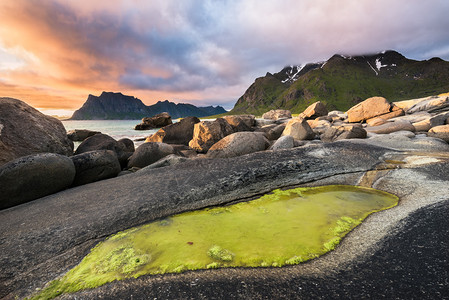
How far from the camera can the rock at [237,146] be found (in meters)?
11.3

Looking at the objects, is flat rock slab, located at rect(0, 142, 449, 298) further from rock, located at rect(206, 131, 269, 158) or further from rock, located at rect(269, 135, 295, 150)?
rock, located at rect(269, 135, 295, 150)

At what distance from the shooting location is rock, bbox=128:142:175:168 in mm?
12391

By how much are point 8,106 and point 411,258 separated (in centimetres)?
1567

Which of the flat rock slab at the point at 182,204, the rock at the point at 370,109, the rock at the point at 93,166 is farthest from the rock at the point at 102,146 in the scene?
the rock at the point at 370,109

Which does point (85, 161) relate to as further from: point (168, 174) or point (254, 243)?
point (254, 243)

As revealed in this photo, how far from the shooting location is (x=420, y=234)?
3.65 m

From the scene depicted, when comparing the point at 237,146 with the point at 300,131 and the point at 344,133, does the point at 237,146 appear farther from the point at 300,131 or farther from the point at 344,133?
the point at 344,133

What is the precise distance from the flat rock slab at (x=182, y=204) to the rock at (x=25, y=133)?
4172mm

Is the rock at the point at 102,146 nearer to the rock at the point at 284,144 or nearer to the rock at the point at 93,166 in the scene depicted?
the rock at the point at 93,166

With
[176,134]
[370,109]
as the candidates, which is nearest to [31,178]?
[176,134]

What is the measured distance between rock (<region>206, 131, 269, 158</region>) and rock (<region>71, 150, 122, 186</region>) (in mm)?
4915

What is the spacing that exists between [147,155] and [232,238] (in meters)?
9.65

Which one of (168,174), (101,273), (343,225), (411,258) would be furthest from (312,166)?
(101,273)

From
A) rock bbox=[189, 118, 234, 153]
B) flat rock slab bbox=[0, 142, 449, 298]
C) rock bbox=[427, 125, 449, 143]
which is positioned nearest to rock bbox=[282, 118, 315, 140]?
rock bbox=[189, 118, 234, 153]
